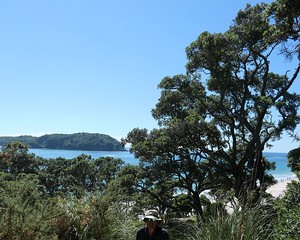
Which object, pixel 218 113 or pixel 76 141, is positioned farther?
pixel 76 141

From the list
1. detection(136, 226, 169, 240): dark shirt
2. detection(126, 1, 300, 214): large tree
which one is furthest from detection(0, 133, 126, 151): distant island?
detection(136, 226, 169, 240): dark shirt

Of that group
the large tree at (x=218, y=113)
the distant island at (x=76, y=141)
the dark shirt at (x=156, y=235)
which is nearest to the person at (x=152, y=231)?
the dark shirt at (x=156, y=235)

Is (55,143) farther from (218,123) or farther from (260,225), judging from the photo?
A: (260,225)

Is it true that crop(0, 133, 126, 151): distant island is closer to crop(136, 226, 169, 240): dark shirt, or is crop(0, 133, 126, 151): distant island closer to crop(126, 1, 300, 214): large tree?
crop(126, 1, 300, 214): large tree

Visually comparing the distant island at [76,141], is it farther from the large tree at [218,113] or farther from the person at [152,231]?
the person at [152,231]

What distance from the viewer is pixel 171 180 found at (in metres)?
18.0

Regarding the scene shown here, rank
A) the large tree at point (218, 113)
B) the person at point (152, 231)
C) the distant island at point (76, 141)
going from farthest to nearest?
the distant island at point (76, 141), the large tree at point (218, 113), the person at point (152, 231)

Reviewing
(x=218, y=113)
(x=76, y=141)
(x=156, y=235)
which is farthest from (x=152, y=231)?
(x=76, y=141)

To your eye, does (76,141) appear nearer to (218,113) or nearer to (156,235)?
(218,113)

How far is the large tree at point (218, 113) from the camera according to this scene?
14.1m

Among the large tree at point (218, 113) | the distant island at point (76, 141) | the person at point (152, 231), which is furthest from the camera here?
the distant island at point (76, 141)

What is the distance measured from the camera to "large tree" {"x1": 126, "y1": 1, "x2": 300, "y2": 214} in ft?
46.4

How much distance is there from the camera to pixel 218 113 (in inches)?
652

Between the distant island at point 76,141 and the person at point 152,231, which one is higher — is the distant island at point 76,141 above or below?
above
